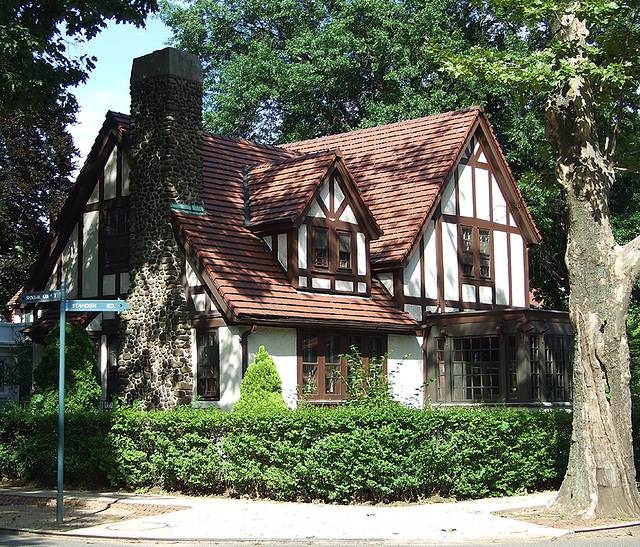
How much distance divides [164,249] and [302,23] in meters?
24.3

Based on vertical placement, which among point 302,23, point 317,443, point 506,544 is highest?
point 302,23

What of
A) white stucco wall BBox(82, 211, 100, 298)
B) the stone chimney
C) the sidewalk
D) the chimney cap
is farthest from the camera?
white stucco wall BBox(82, 211, 100, 298)

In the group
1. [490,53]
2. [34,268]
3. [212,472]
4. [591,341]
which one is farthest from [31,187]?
[591,341]

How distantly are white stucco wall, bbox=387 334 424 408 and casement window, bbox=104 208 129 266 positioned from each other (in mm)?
7467

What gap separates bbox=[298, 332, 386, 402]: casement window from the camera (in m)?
23.1

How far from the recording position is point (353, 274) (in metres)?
25.4

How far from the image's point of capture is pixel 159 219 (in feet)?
78.3

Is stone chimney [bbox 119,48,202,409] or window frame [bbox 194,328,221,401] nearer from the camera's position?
window frame [bbox 194,328,221,401]

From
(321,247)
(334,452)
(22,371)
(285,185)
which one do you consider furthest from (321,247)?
(22,371)

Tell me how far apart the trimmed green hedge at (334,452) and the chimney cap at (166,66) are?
32.6 ft

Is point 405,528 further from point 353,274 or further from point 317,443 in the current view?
point 353,274

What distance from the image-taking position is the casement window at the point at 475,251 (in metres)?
28.5

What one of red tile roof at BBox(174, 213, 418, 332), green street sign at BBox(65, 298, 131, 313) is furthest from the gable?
green street sign at BBox(65, 298, 131, 313)

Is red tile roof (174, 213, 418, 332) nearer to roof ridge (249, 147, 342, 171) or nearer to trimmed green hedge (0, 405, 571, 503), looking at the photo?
roof ridge (249, 147, 342, 171)
